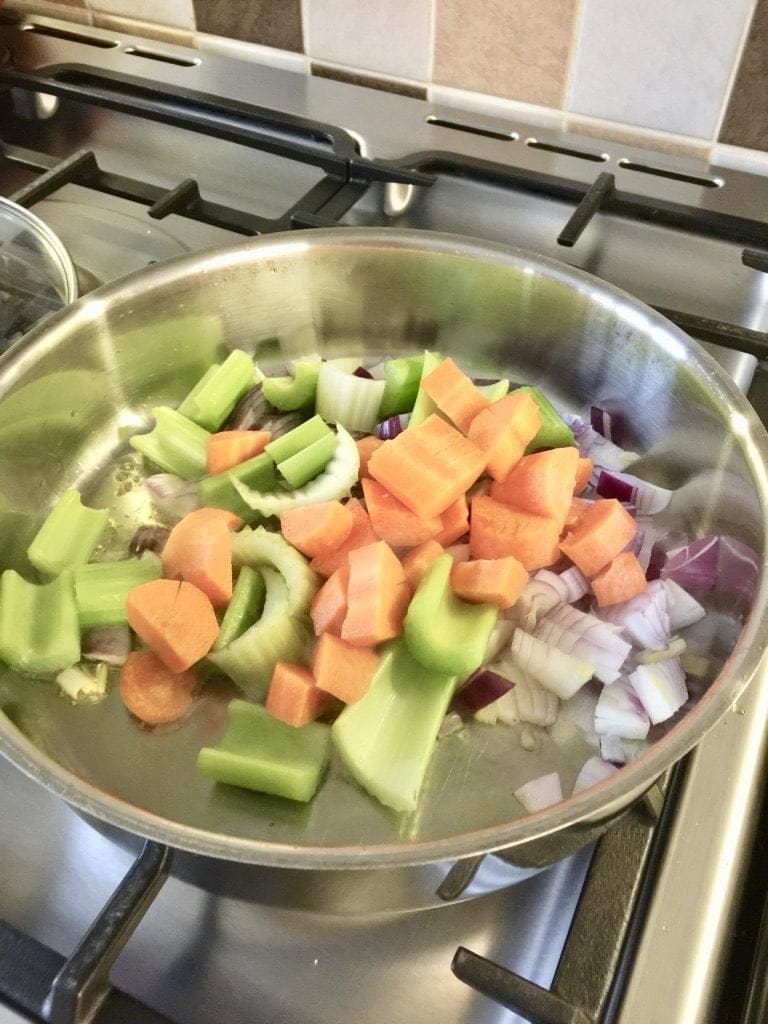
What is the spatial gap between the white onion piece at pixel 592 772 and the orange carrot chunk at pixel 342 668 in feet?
0.51

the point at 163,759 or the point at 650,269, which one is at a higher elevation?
the point at 650,269

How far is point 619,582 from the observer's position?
710 millimetres

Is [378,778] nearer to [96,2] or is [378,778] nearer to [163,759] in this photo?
[163,759]

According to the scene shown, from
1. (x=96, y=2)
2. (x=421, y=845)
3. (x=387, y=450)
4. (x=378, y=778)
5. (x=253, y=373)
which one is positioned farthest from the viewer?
(x=96, y=2)

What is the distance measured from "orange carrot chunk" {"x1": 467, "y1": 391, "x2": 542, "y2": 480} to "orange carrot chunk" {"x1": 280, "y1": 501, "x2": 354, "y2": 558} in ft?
0.43

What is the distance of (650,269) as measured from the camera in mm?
895

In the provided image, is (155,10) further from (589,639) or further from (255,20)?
(589,639)

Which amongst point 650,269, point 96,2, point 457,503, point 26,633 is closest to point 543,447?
point 457,503

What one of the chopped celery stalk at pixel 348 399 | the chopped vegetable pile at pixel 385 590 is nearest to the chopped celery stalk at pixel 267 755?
the chopped vegetable pile at pixel 385 590

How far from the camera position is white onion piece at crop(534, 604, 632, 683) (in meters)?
0.67

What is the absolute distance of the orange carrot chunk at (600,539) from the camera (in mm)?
713

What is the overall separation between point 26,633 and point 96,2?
0.95 meters

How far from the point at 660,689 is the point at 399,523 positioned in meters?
0.23

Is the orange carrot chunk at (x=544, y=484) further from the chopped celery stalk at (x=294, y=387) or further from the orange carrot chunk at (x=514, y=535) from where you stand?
the chopped celery stalk at (x=294, y=387)
